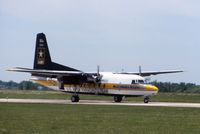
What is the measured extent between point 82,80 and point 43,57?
6.21 m

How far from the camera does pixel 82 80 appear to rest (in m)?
57.5

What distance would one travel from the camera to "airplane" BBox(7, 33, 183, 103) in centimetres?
5472

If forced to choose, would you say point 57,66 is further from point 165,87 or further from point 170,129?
point 165,87

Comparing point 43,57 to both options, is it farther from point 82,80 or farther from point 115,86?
point 115,86

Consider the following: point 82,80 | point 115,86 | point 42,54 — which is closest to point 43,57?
point 42,54

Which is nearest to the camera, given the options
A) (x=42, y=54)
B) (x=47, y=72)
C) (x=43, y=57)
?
(x=47, y=72)

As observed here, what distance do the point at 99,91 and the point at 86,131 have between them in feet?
123

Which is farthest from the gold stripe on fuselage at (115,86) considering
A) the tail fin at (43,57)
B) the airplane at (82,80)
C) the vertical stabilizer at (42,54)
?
the vertical stabilizer at (42,54)

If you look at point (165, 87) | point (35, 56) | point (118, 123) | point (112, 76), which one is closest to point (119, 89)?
point (112, 76)

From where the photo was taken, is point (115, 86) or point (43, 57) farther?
point (43, 57)

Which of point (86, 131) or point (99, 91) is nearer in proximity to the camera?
point (86, 131)

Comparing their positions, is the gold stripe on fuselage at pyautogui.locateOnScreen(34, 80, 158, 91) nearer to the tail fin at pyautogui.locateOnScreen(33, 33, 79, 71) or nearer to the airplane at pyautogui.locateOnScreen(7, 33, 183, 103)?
the airplane at pyautogui.locateOnScreen(7, 33, 183, 103)

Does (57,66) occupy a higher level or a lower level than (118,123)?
higher

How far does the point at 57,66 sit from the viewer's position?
59.8 m
